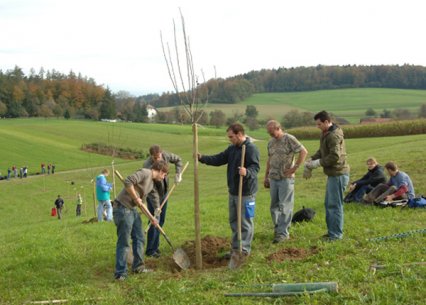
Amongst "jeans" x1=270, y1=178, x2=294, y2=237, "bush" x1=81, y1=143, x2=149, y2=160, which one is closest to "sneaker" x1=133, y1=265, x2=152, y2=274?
"jeans" x1=270, y1=178, x2=294, y2=237

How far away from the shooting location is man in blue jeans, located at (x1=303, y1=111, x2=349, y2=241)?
8.26m

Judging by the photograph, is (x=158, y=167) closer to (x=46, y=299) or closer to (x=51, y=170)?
(x=46, y=299)

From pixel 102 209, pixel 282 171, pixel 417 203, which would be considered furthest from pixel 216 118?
pixel 282 171

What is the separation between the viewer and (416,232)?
829cm

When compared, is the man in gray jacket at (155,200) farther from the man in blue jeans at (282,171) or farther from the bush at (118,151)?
the bush at (118,151)

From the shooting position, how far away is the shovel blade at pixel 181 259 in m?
7.87

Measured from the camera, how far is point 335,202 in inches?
331

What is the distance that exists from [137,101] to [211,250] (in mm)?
104060

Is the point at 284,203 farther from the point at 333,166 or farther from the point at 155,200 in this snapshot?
the point at 155,200

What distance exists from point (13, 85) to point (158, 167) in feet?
361

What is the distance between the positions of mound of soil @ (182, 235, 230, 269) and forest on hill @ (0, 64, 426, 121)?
8434 centimetres

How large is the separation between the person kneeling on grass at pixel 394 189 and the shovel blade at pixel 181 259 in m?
5.66

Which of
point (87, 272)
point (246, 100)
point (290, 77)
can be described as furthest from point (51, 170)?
point (290, 77)

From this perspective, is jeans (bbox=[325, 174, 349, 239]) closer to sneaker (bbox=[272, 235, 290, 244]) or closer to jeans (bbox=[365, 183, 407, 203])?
sneaker (bbox=[272, 235, 290, 244])
